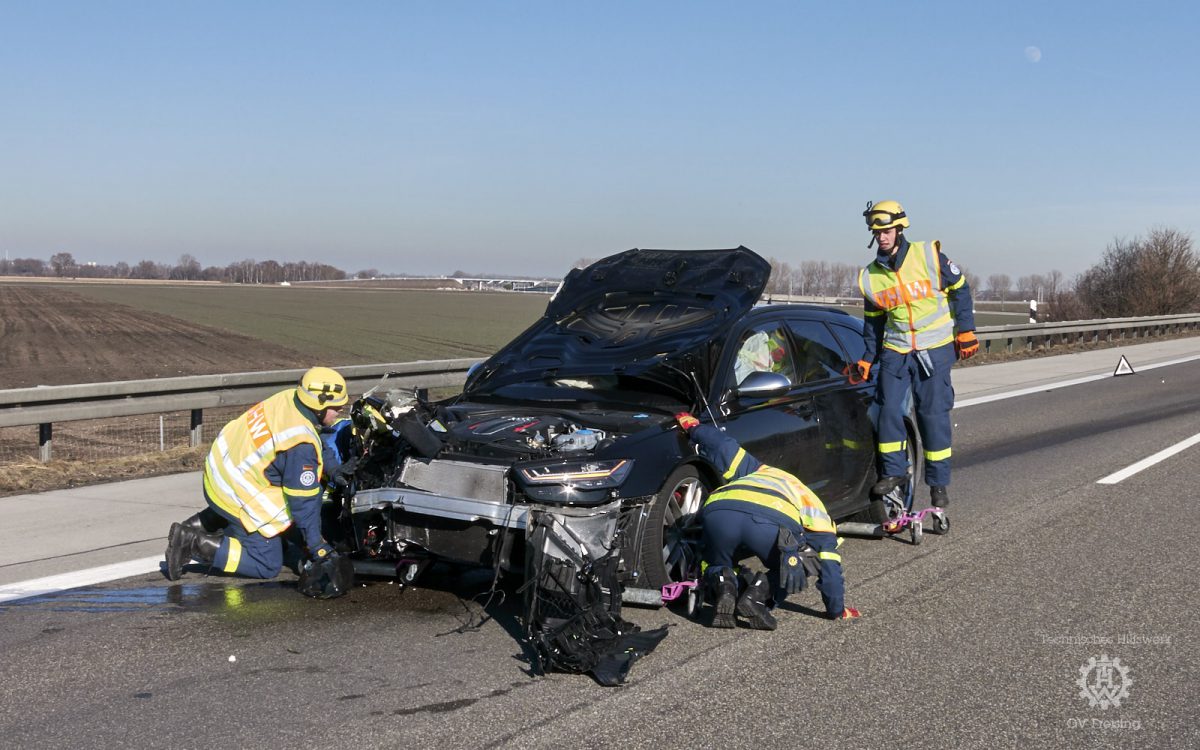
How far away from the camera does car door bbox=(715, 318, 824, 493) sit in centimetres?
680

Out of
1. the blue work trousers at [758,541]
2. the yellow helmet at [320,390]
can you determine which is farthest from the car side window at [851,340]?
the yellow helmet at [320,390]

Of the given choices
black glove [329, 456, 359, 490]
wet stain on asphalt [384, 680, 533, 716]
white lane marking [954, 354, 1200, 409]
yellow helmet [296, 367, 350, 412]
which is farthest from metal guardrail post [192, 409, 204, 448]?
white lane marking [954, 354, 1200, 409]

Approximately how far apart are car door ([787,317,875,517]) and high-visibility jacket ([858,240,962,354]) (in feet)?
1.39

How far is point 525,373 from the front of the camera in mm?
7391

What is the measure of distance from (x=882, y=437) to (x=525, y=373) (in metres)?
2.35

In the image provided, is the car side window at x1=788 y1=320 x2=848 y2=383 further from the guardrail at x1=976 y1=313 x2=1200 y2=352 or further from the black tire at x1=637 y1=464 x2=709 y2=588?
the guardrail at x1=976 y1=313 x2=1200 y2=352

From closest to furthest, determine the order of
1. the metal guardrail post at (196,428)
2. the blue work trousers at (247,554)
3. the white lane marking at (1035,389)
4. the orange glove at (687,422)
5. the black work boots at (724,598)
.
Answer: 1. the black work boots at (724,598)
2. the orange glove at (687,422)
3. the blue work trousers at (247,554)
4. the metal guardrail post at (196,428)
5. the white lane marking at (1035,389)

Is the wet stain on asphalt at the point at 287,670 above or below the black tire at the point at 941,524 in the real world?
below

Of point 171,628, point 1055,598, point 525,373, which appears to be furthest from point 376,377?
point 1055,598

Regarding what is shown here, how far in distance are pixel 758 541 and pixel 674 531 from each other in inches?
19.1

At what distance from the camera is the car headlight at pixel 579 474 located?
5.70 m

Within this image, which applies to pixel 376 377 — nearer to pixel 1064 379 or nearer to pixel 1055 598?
pixel 1055 598

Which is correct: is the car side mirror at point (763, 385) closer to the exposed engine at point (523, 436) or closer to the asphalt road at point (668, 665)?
the exposed engine at point (523, 436)

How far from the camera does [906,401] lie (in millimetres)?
8016
